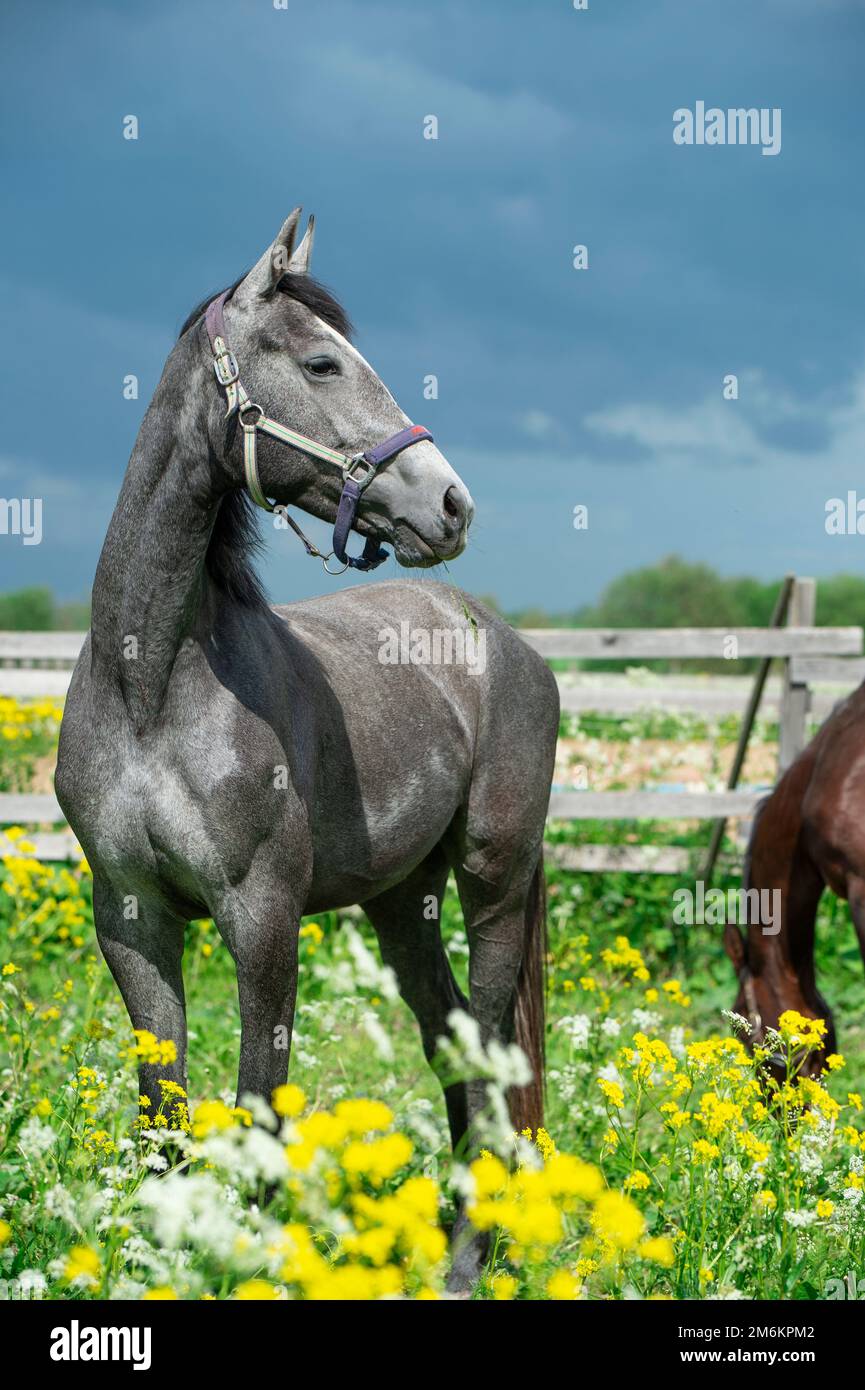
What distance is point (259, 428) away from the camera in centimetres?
282

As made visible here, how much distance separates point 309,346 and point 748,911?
10.5 feet

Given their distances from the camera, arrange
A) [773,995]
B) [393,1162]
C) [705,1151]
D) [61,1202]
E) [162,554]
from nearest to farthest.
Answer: [393,1162], [61,1202], [705,1151], [162,554], [773,995]

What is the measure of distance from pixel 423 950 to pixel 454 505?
6.04 feet

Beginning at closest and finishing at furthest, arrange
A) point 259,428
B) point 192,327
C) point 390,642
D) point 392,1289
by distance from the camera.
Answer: point 392,1289
point 259,428
point 192,327
point 390,642

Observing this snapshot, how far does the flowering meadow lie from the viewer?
147cm

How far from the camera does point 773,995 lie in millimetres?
4801

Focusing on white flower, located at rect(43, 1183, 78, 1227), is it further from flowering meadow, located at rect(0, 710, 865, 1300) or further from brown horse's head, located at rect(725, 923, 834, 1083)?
brown horse's head, located at rect(725, 923, 834, 1083)

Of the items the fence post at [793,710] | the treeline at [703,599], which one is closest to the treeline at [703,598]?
the treeline at [703,599]

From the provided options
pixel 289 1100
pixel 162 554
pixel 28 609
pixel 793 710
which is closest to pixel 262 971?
pixel 162 554

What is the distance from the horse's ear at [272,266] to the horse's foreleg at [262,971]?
146cm

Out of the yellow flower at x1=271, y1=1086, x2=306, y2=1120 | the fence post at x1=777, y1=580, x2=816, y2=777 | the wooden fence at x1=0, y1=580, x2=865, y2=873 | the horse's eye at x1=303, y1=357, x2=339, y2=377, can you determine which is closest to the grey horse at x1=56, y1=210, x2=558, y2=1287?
the horse's eye at x1=303, y1=357, x2=339, y2=377

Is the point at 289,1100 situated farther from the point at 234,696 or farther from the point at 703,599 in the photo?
the point at 703,599
